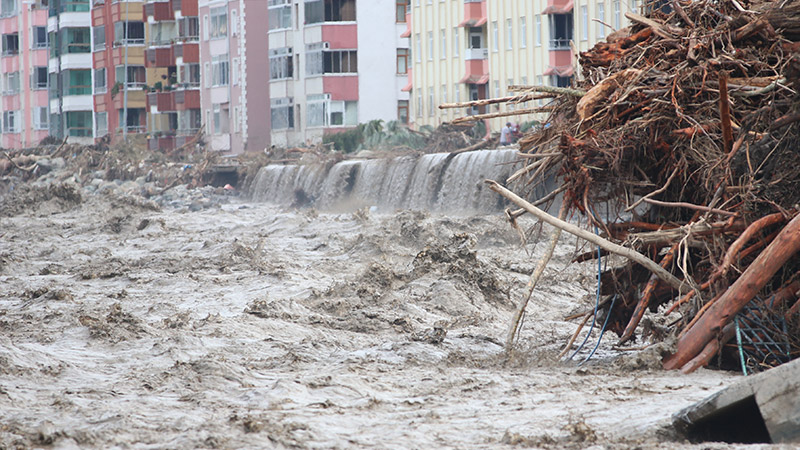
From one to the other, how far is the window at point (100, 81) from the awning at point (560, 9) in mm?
47105

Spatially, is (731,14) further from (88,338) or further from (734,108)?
(88,338)

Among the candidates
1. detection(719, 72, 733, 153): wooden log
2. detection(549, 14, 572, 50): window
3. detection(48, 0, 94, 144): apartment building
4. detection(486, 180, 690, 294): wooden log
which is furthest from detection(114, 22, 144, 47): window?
detection(719, 72, 733, 153): wooden log

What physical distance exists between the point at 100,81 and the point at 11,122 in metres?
17.0

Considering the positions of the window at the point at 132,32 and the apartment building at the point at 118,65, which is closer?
the apartment building at the point at 118,65

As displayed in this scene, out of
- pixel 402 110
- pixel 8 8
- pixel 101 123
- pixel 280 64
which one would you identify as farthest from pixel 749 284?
pixel 8 8

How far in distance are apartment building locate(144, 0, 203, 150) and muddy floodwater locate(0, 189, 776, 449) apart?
176 feet

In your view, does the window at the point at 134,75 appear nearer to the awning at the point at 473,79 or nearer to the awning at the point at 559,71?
the awning at the point at 473,79

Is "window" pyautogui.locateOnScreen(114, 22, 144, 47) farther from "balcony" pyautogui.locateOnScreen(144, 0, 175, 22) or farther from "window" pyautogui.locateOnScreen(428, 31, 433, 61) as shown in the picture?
"window" pyautogui.locateOnScreen(428, 31, 433, 61)

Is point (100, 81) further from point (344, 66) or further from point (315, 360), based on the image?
point (315, 360)

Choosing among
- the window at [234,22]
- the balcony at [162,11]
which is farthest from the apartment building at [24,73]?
the window at [234,22]

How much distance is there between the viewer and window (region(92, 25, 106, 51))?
86062 mm

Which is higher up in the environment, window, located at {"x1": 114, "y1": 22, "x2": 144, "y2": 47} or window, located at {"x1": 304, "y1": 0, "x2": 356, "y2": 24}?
window, located at {"x1": 114, "y1": 22, "x2": 144, "y2": 47}

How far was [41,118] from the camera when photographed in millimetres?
94562

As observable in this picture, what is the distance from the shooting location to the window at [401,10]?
62.0m
